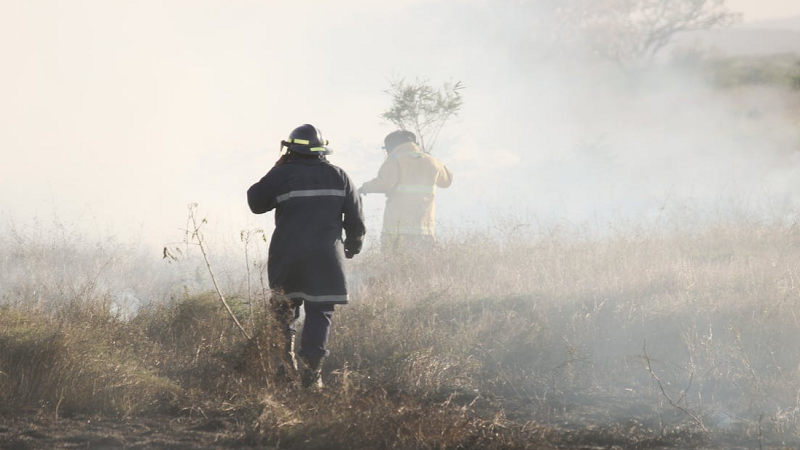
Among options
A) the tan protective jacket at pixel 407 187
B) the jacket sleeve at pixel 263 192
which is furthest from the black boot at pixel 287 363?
the tan protective jacket at pixel 407 187

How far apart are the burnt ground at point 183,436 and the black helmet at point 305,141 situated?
169cm

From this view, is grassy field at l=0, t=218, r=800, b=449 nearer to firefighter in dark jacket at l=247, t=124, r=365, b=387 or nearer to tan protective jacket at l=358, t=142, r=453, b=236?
firefighter in dark jacket at l=247, t=124, r=365, b=387

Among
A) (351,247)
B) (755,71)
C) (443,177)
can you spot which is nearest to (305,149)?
(351,247)

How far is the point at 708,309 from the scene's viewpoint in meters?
6.47

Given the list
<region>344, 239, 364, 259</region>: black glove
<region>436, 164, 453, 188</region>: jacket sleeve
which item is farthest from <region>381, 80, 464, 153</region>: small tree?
<region>344, 239, 364, 259</region>: black glove

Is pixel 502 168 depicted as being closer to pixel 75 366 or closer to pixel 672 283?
pixel 672 283

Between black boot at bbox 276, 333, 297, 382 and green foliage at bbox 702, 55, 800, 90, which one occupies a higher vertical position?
green foliage at bbox 702, 55, 800, 90

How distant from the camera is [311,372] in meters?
5.22

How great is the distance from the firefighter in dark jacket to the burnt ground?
2.45 ft

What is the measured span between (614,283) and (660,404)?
2.15 meters

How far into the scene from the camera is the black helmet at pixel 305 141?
17.3 feet

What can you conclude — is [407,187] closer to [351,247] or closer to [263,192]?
[351,247]

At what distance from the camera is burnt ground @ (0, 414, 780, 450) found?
429cm

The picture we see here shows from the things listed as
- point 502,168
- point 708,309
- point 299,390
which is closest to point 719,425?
point 708,309
